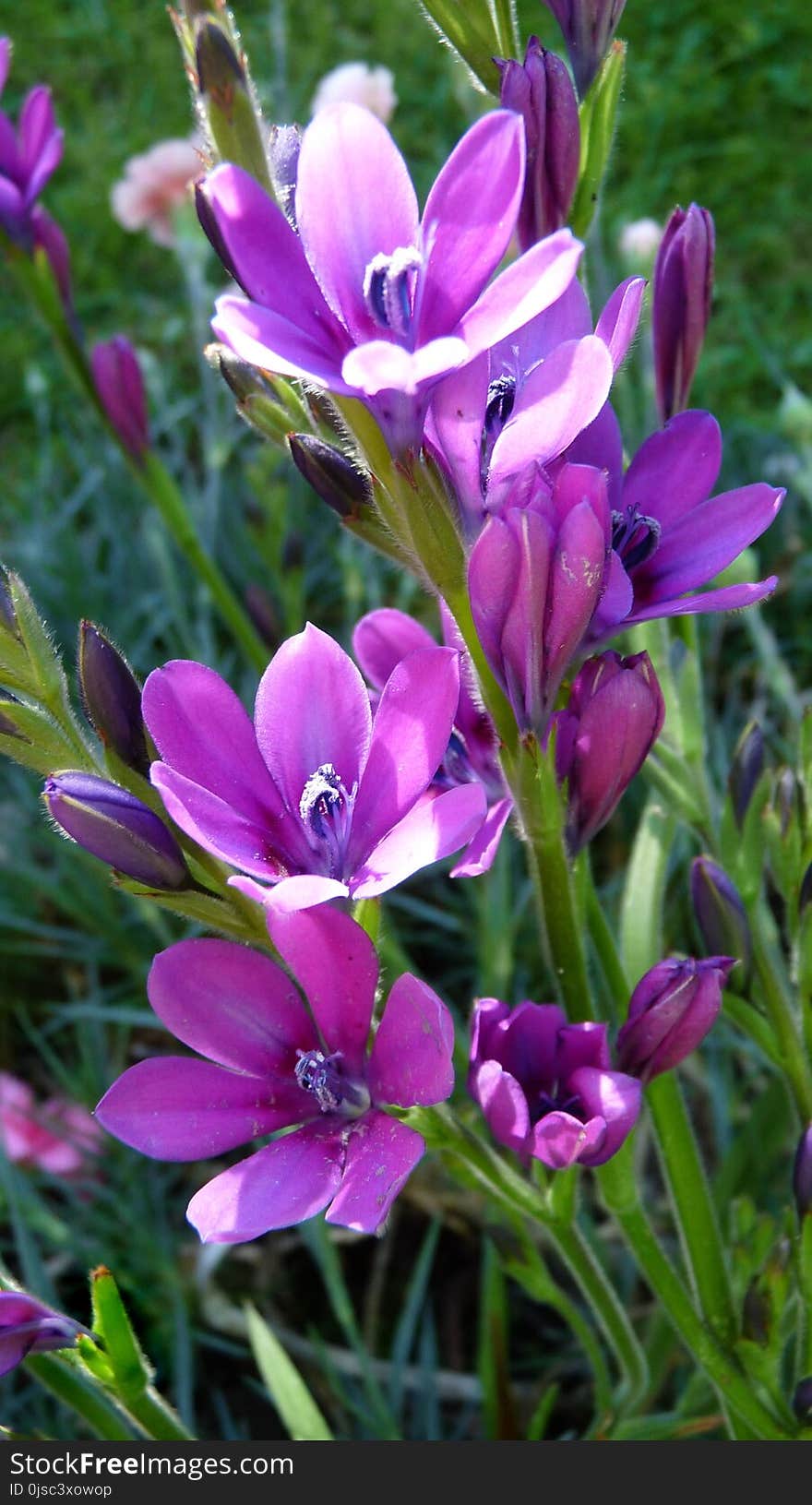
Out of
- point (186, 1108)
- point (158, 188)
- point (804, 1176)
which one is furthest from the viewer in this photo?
point (158, 188)

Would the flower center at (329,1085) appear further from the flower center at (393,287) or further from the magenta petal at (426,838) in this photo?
the flower center at (393,287)

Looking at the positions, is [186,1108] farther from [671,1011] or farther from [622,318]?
[622,318]

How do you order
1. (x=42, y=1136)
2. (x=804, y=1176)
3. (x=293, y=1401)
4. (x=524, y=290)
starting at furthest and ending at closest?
1. (x=42, y=1136)
2. (x=293, y=1401)
3. (x=804, y=1176)
4. (x=524, y=290)

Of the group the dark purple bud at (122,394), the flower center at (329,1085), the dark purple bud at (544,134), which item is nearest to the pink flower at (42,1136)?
the dark purple bud at (122,394)

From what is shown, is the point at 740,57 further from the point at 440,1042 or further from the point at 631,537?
the point at 440,1042

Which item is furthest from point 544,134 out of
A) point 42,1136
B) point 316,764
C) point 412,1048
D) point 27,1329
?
point 42,1136

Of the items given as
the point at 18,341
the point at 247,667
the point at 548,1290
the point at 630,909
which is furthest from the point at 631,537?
the point at 18,341
